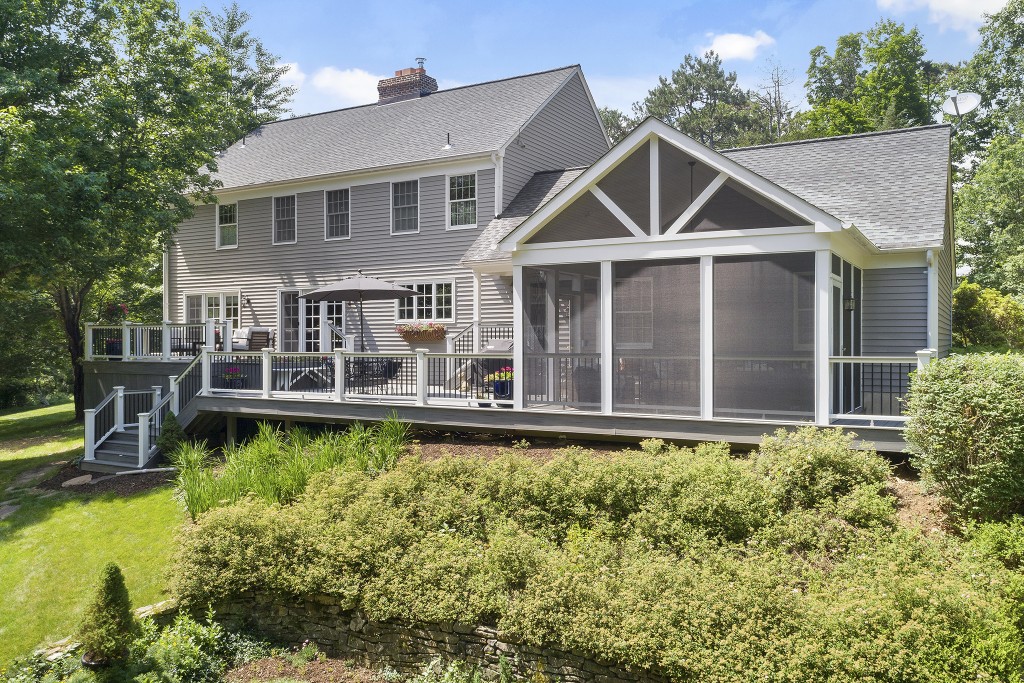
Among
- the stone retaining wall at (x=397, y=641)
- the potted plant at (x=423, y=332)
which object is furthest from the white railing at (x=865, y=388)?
the potted plant at (x=423, y=332)

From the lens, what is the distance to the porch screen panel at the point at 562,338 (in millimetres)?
10039

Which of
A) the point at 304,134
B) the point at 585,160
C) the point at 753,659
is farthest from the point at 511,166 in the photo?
the point at 753,659

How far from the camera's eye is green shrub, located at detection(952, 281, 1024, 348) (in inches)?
763

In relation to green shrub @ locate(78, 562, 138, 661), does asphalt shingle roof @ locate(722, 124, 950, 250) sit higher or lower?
higher

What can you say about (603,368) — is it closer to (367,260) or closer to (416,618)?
(416,618)

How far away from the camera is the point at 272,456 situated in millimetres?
10773

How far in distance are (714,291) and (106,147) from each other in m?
15.0

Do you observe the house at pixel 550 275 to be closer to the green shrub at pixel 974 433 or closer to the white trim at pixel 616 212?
the white trim at pixel 616 212

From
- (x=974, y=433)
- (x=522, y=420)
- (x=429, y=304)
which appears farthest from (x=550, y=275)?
(x=429, y=304)

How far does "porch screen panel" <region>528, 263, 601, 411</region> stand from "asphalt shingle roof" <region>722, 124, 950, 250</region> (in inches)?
142

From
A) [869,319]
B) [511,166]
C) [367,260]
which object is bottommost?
[869,319]

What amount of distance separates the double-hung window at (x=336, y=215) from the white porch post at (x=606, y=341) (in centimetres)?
980

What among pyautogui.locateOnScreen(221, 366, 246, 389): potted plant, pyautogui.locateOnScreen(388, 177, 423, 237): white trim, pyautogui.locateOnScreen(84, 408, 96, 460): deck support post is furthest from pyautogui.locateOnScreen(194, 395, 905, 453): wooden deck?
pyautogui.locateOnScreen(388, 177, 423, 237): white trim

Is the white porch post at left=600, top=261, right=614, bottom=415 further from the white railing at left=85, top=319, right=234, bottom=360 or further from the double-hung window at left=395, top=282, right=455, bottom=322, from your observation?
the white railing at left=85, top=319, right=234, bottom=360
